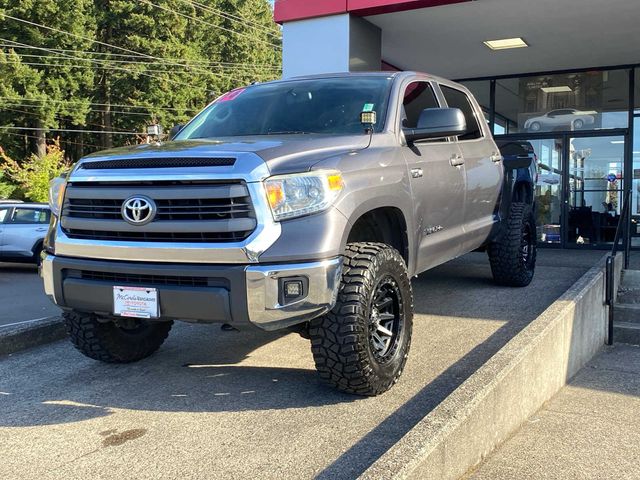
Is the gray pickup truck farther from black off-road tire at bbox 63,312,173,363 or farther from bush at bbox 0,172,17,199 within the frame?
bush at bbox 0,172,17,199

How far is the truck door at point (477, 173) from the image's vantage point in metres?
5.37

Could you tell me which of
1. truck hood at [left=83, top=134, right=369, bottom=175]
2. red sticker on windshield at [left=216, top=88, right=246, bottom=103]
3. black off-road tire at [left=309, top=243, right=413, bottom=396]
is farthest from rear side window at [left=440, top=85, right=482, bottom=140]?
black off-road tire at [left=309, top=243, right=413, bottom=396]

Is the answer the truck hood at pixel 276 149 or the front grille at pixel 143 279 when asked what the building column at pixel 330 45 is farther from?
the front grille at pixel 143 279

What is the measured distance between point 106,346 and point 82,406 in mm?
600

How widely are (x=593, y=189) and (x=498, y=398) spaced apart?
31.6 ft

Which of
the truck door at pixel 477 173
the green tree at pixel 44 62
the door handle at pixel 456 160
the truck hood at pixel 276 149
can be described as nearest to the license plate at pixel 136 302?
the truck hood at pixel 276 149

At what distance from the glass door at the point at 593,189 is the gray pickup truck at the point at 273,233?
8.31 metres

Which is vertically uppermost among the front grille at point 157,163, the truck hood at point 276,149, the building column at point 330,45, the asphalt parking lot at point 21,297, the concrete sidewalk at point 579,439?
the building column at point 330,45

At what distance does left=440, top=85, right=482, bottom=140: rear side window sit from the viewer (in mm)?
5685

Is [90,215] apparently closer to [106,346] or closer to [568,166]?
[106,346]

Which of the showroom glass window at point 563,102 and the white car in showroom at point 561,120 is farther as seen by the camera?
the white car in showroom at point 561,120

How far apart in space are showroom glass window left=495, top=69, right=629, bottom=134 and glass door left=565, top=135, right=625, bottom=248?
0.37 meters

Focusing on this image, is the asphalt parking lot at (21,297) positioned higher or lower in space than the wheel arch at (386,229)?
lower

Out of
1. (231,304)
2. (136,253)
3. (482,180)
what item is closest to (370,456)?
(231,304)
